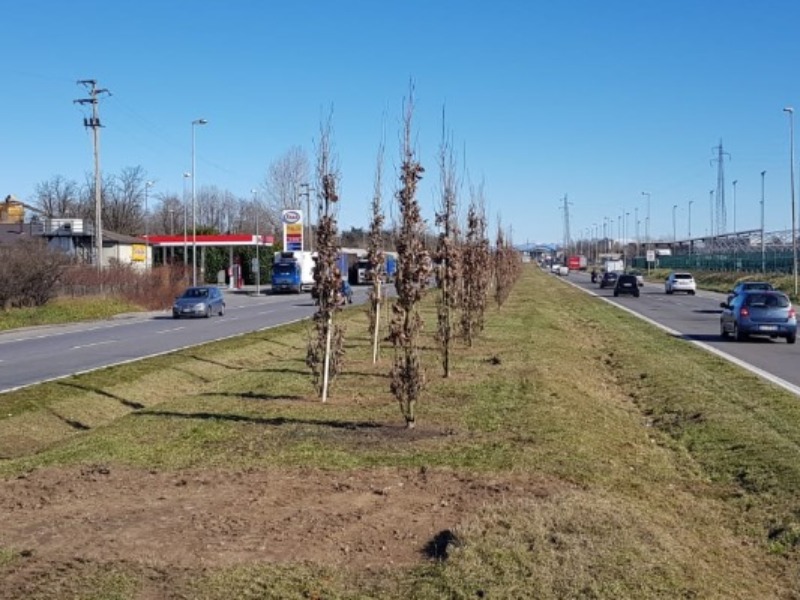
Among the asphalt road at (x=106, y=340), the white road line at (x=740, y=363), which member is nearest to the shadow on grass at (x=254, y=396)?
the asphalt road at (x=106, y=340)

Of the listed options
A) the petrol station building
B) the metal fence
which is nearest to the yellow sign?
the petrol station building

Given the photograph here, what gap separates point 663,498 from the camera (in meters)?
8.93

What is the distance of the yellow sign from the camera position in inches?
2968

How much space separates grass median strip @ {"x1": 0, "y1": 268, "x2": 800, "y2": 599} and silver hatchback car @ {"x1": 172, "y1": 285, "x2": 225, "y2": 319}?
25.8 m

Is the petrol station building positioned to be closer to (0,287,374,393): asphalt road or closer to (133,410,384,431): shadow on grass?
(0,287,374,393): asphalt road

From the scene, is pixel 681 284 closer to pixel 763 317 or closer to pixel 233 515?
pixel 763 317

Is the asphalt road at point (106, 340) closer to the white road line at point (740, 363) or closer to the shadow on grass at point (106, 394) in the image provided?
the shadow on grass at point (106, 394)

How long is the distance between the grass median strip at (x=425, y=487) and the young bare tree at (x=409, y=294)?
0.52m

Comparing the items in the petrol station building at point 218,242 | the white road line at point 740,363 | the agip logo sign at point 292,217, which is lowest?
the white road line at point 740,363

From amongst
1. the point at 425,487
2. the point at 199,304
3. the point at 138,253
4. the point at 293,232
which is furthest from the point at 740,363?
the point at 138,253

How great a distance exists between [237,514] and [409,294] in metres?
5.41

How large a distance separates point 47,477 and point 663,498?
5.78 m

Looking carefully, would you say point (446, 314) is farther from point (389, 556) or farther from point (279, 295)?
point (279, 295)

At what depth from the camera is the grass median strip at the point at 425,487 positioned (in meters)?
6.41
